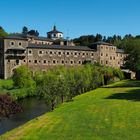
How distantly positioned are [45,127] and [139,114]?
9.22 metres

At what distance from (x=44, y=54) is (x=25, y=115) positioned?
5426 centimetres

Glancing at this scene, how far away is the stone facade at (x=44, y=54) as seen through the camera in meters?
88.9

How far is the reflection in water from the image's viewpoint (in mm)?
36050

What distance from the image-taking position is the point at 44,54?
9656 centimetres

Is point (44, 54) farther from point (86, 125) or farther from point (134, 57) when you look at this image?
point (86, 125)

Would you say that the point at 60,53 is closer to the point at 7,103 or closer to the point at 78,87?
the point at 78,87

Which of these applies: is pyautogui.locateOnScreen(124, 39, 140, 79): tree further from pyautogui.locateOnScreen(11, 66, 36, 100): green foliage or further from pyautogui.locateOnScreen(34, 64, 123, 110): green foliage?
pyautogui.locateOnScreen(11, 66, 36, 100): green foliage

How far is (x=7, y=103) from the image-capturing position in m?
27.9

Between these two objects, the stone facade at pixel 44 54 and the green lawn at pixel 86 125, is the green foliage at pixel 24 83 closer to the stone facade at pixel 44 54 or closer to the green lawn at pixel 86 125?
the stone facade at pixel 44 54

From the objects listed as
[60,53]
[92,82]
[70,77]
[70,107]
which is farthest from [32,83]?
[60,53]

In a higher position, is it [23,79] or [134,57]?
[134,57]

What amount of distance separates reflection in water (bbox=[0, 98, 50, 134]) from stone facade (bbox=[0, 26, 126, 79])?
31917 millimetres

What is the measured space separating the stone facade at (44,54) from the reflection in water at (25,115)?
31917 mm

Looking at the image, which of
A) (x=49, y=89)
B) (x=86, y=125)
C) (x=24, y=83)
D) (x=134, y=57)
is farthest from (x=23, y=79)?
(x=134, y=57)
